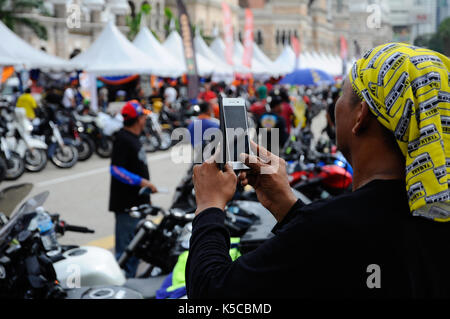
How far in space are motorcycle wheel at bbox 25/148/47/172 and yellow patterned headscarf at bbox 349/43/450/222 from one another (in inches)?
403

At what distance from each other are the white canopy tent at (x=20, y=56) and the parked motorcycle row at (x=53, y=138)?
92 centimetres

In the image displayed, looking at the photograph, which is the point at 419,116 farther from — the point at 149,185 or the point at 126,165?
the point at 126,165

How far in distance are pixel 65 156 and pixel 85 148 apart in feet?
2.68

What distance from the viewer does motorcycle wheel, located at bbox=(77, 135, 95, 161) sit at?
12.0 m

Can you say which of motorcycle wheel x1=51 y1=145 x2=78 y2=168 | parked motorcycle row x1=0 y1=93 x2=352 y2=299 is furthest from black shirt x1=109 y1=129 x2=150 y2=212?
motorcycle wheel x1=51 y1=145 x2=78 y2=168

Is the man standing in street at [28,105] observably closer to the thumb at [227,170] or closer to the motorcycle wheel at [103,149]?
the motorcycle wheel at [103,149]

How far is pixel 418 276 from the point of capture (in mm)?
1118

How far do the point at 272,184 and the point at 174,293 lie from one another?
139 cm

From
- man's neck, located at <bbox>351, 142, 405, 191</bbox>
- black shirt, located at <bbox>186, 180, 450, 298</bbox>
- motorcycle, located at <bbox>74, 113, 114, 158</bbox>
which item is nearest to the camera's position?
black shirt, located at <bbox>186, 180, 450, 298</bbox>

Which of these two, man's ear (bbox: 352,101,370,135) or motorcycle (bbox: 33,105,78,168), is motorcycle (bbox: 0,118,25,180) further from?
man's ear (bbox: 352,101,370,135)

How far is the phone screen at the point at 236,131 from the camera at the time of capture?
4.57 feet

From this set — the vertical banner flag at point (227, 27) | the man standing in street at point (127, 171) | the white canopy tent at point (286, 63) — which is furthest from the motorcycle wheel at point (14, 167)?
the white canopy tent at point (286, 63)

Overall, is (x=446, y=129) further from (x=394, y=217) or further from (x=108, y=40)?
(x=108, y=40)
